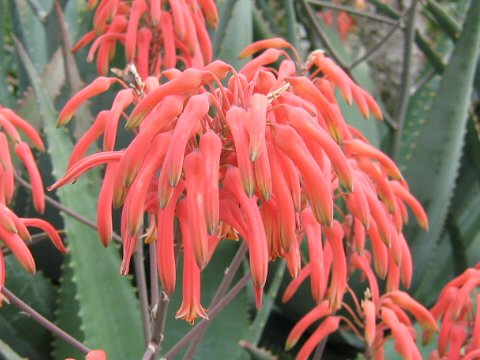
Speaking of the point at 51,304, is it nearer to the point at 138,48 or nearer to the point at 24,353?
the point at 24,353

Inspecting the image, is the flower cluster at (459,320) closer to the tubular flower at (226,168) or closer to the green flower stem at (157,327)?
the tubular flower at (226,168)

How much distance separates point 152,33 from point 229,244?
404 millimetres

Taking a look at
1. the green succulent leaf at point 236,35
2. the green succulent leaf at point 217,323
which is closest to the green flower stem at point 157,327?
the green succulent leaf at point 217,323

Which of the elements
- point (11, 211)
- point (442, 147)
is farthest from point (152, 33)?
point (442, 147)

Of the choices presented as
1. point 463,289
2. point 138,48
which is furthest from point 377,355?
point 138,48

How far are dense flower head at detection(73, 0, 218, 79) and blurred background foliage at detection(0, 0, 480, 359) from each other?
0.44 feet

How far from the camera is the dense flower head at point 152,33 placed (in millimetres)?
1159

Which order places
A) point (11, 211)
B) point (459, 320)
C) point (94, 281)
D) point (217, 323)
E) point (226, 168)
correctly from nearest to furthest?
point (226, 168), point (11, 211), point (459, 320), point (94, 281), point (217, 323)

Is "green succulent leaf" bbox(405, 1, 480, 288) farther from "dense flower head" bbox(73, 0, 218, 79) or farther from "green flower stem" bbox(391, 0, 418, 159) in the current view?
"dense flower head" bbox(73, 0, 218, 79)

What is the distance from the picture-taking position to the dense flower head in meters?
1.16

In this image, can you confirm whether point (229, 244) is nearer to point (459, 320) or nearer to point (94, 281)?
point (94, 281)

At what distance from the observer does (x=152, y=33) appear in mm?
1243

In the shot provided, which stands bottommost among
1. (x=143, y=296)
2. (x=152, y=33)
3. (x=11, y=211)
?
(x=143, y=296)

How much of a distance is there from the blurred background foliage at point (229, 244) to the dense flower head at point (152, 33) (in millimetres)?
134
